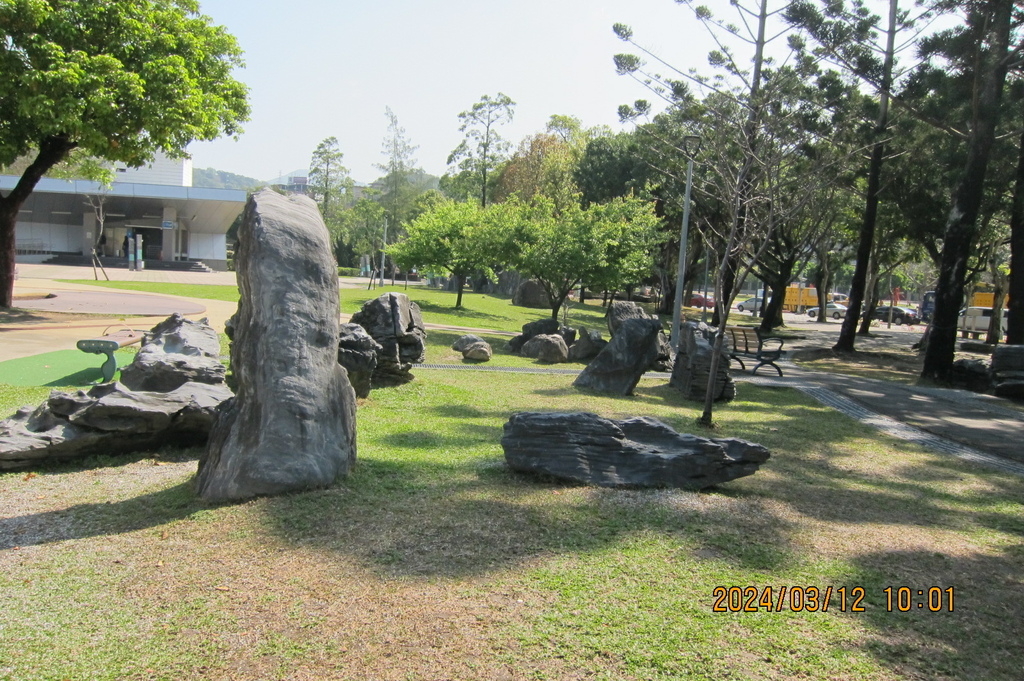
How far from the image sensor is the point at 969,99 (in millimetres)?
17750

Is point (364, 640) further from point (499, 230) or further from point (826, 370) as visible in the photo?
point (499, 230)

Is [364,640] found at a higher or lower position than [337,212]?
lower

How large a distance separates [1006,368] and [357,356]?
13.2m

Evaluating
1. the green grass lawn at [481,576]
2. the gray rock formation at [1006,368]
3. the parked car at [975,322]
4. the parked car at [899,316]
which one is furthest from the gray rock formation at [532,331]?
the parked car at [899,316]

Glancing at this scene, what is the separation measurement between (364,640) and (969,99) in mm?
19462

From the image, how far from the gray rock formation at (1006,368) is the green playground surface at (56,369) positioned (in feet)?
50.6

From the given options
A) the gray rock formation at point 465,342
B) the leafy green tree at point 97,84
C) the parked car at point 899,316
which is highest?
the leafy green tree at point 97,84

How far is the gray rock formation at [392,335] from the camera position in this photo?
35.3 ft

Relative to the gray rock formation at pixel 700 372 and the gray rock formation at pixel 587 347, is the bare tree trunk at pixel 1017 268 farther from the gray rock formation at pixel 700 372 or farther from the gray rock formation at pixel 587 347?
the gray rock formation at pixel 700 372

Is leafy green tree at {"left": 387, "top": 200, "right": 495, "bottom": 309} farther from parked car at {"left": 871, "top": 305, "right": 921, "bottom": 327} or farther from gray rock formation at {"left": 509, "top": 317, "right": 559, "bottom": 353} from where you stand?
parked car at {"left": 871, "top": 305, "right": 921, "bottom": 327}

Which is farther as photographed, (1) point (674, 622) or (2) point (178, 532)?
(2) point (178, 532)

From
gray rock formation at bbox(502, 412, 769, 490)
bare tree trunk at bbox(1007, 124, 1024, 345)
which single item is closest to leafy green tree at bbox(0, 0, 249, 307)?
gray rock formation at bbox(502, 412, 769, 490)

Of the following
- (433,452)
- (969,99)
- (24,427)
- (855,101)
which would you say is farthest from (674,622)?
(855,101)

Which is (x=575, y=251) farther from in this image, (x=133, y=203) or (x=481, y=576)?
(x=133, y=203)
